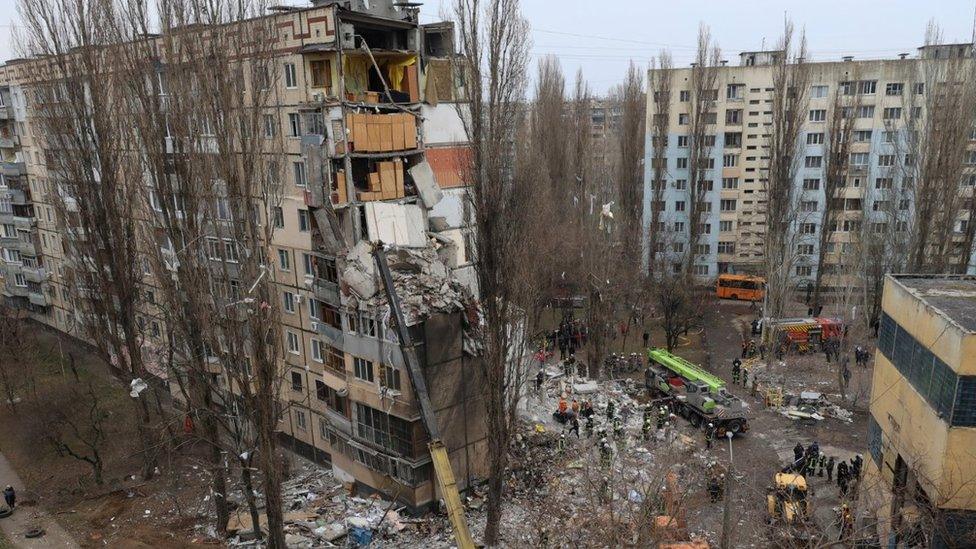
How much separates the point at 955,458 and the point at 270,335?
13659 millimetres

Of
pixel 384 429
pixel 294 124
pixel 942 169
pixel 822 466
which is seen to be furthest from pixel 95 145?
pixel 942 169

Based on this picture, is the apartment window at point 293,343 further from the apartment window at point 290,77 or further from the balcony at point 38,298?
the balcony at point 38,298

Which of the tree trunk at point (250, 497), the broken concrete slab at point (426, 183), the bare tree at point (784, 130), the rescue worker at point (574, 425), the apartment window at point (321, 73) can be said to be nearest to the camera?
the tree trunk at point (250, 497)

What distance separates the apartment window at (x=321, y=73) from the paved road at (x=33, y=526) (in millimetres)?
14052

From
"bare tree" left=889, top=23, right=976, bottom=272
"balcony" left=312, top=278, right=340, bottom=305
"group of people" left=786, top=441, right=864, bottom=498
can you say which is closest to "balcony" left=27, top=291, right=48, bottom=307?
"balcony" left=312, top=278, right=340, bottom=305

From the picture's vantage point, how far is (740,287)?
1553 inches

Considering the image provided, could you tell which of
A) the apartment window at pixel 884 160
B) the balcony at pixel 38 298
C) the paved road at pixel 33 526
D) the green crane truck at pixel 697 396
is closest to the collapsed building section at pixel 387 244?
the paved road at pixel 33 526

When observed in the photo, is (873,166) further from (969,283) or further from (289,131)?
(289,131)

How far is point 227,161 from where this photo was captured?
12977mm

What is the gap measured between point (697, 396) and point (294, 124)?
16.6 m

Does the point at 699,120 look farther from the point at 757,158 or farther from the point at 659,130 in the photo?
the point at 757,158

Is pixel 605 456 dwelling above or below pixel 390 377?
below

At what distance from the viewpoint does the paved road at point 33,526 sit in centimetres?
→ 1661

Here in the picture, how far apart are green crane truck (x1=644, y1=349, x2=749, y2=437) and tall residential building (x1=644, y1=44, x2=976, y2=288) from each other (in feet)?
37.6
